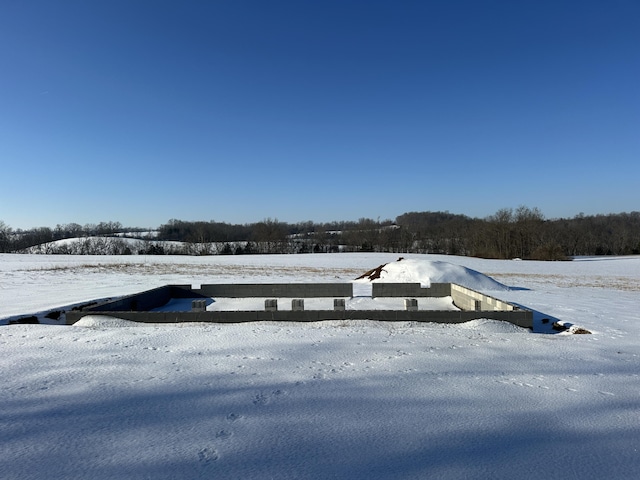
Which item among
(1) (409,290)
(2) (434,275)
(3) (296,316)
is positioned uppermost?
(2) (434,275)

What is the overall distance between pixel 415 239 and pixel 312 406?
68158 mm

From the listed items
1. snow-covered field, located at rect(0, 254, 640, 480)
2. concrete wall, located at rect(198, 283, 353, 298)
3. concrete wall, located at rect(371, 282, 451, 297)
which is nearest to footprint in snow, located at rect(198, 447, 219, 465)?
snow-covered field, located at rect(0, 254, 640, 480)

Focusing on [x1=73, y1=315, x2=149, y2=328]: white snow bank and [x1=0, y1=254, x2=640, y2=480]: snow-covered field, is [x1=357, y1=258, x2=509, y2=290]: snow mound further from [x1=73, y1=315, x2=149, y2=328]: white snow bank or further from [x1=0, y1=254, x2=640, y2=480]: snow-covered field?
[x1=73, y1=315, x2=149, y2=328]: white snow bank

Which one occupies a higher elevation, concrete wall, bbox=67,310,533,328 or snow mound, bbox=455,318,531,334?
concrete wall, bbox=67,310,533,328

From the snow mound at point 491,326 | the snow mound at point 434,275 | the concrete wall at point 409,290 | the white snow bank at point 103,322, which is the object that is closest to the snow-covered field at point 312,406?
the snow mound at point 491,326

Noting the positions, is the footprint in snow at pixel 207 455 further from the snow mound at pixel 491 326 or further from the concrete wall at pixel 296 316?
the snow mound at pixel 491 326

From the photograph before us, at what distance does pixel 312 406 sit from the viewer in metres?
3.10

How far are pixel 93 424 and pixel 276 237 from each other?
58224mm

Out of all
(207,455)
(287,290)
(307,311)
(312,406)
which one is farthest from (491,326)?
(287,290)

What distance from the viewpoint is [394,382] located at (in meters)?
3.68

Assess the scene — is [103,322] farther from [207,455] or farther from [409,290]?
[409,290]

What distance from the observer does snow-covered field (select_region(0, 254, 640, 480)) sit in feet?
7.66

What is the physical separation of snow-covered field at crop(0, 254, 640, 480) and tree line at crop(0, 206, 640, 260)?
41897 millimetres

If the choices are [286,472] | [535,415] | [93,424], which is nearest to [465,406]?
[535,415]
